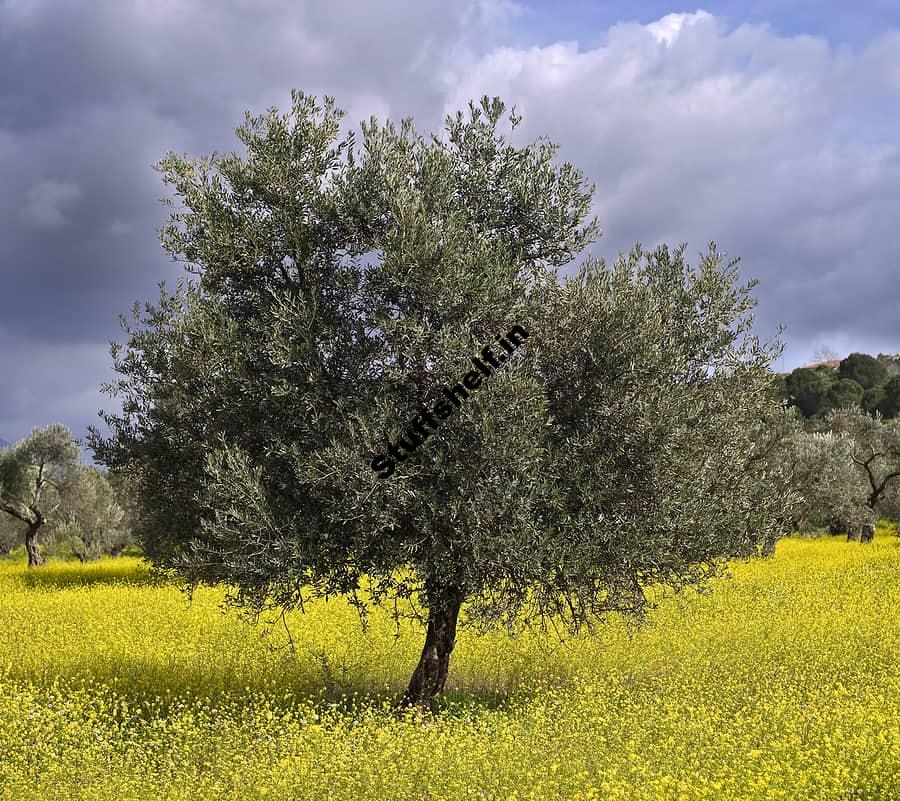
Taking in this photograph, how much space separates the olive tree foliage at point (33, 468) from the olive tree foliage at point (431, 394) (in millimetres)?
30629

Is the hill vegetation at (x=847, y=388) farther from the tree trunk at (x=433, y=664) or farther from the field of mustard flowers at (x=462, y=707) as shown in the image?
the tree trunk at (x=433, y=664)

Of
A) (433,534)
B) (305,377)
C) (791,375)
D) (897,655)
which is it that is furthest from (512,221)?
(791,375)

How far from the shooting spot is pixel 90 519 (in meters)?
51.7

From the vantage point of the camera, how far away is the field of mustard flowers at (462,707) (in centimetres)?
1073

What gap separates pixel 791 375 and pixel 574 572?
10728cm

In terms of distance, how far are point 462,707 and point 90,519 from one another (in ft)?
140

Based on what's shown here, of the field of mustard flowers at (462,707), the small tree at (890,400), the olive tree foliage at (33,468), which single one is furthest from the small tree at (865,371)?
the olive tree foliage at (33,468)

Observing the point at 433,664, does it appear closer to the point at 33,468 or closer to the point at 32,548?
the point at 33,468

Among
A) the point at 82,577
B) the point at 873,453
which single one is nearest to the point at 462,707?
the point at 82,577

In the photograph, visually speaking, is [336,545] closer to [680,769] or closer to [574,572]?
[574,572]

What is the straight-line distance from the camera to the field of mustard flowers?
10.7m

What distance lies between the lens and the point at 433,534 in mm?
12859

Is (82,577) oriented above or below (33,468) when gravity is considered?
below

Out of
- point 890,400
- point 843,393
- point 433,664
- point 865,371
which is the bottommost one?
point 433,664
